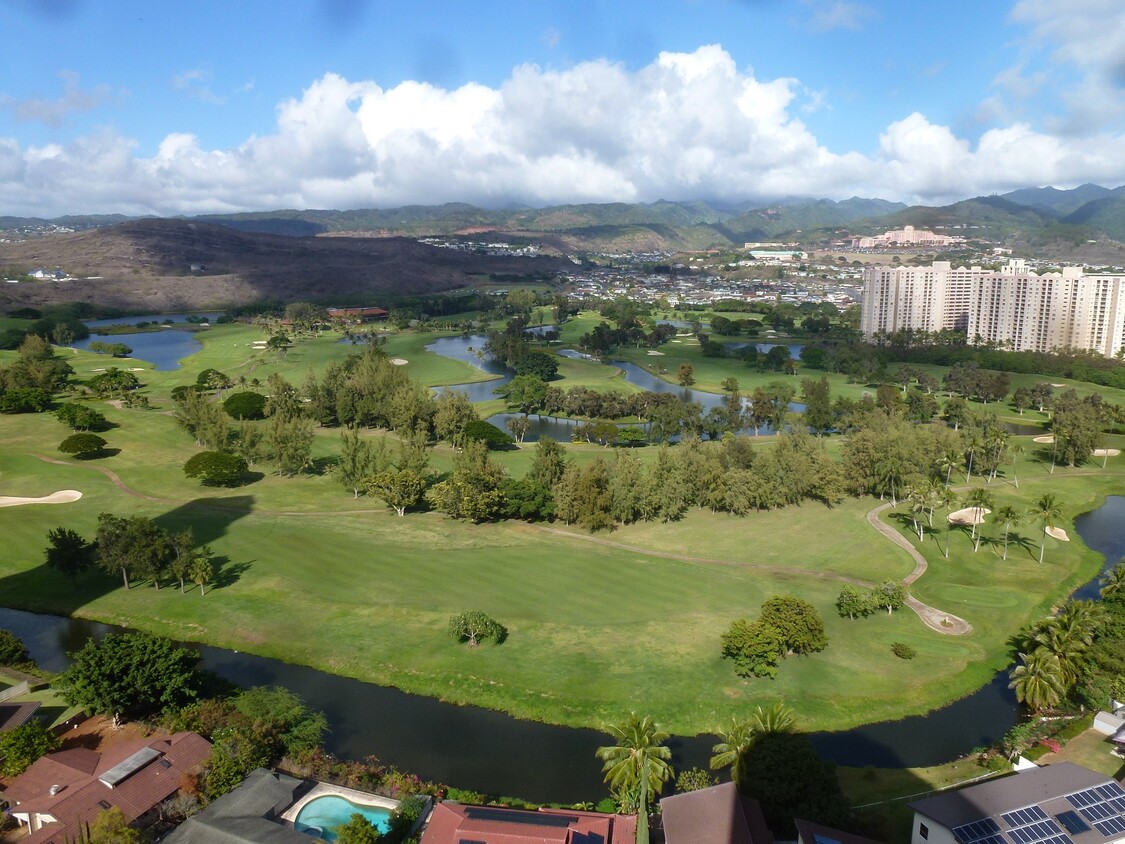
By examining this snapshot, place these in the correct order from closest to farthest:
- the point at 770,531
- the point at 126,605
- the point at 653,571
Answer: the point at 126,605, the point at 653,571, the point at 770,531

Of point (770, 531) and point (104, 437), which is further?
point (104, 437)

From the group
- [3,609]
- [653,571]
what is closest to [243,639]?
[3,609]

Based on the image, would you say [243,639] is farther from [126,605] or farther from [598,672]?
[598,672]

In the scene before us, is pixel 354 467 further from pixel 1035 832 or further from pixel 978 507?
pixel 1035 832

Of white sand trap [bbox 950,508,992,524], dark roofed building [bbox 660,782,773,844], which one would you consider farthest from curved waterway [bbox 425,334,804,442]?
dark roofed building [bbox 660,782,773,844]

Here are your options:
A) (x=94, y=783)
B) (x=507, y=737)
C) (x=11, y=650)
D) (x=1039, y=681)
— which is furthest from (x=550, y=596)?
(x=11, y=650)

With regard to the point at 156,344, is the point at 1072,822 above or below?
below

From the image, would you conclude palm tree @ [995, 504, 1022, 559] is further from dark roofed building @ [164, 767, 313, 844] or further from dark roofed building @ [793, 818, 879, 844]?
dark roofed building @ [164, 767, 313, 844]
